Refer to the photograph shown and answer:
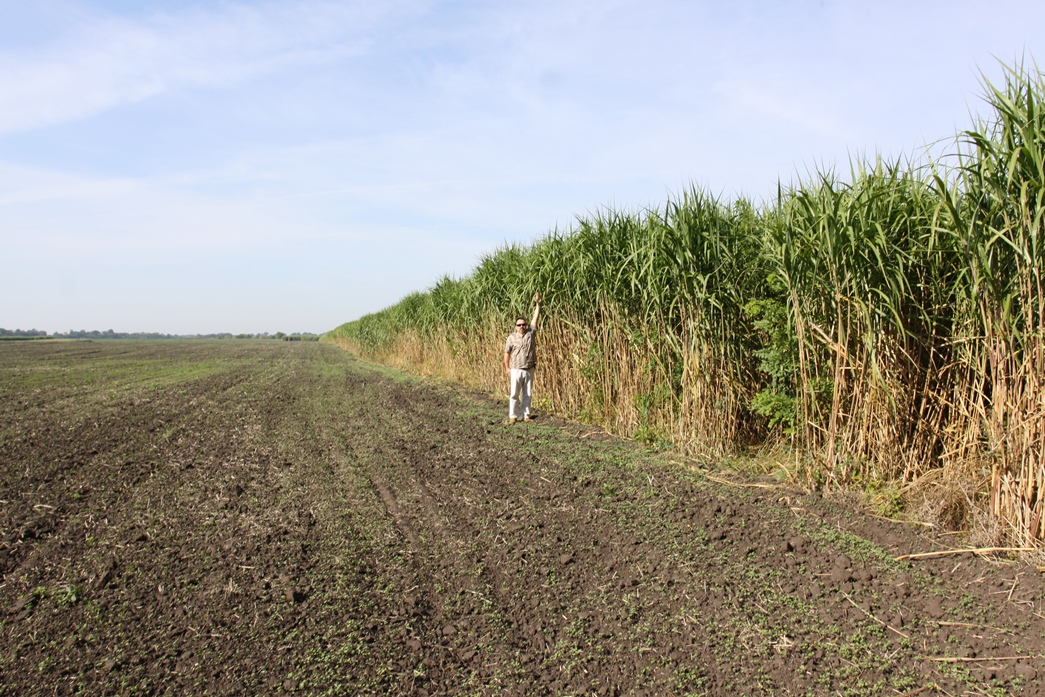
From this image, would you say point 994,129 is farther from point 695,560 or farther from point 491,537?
point 491,537

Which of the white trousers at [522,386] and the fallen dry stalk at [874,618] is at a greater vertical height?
the white trousers at [522,386]

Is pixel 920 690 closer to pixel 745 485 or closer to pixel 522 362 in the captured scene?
pixel 745 485

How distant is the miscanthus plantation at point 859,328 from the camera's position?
13.7 ft

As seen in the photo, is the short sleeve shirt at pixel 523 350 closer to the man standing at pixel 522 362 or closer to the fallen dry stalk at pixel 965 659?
the man standing at pixel 522 362

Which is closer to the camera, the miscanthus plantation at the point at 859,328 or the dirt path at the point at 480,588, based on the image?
the dirt path at the point at 480,588

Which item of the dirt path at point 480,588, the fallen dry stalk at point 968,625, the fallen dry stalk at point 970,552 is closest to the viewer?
the dirt path at point 480,588

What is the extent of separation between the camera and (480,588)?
4.01 metres

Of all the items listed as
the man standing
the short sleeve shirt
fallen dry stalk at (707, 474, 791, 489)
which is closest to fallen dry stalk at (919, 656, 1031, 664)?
fallen dry stalk at (707, 474, 791, 489)

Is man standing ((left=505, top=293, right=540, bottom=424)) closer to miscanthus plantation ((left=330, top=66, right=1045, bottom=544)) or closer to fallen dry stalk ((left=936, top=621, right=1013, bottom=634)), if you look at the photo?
miscanthus plantation ((left=330, top=66, right=1045, bottom=544))

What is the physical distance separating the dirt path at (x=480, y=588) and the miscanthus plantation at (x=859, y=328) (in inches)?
25.1

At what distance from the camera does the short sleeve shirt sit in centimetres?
1020

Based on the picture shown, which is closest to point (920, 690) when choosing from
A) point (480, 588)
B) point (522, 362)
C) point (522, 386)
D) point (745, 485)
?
point (480, 588)

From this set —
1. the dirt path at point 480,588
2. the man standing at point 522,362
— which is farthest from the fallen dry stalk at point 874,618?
the man standing at point 522,362

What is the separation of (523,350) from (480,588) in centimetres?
640
